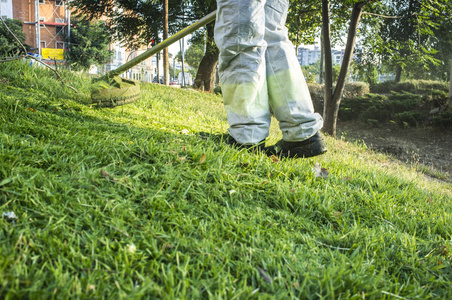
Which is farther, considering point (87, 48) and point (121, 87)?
point (87, 48)

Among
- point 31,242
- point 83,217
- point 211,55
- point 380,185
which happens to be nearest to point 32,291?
point 31,242

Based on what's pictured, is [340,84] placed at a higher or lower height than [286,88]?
higher

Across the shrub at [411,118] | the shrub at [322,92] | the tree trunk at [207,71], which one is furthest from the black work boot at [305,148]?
the shrub at [322,92]

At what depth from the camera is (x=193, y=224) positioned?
1442mm

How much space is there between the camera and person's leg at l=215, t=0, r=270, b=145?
7.24 ft

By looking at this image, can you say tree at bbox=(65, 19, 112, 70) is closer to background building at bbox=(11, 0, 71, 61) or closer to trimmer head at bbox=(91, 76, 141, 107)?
background building at bbox=(11, 0, 71, 61)

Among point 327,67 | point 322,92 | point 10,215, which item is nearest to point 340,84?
point 327,67

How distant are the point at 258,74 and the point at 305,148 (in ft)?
2.12

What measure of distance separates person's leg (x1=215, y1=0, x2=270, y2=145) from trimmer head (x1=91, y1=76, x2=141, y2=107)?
4.93 feet

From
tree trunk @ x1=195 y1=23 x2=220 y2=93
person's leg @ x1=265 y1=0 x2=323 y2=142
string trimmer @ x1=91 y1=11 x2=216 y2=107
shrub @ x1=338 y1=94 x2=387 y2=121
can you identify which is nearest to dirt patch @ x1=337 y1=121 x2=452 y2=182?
shrub @ x1=338 y1=94 x2=387 y2=121

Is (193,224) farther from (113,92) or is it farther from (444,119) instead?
(444,119)

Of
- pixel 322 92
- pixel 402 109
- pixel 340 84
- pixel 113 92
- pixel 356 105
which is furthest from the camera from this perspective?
pixel 322 92

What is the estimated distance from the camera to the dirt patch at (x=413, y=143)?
19.7 feet

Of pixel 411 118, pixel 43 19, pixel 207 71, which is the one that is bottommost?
pixel 411 118
